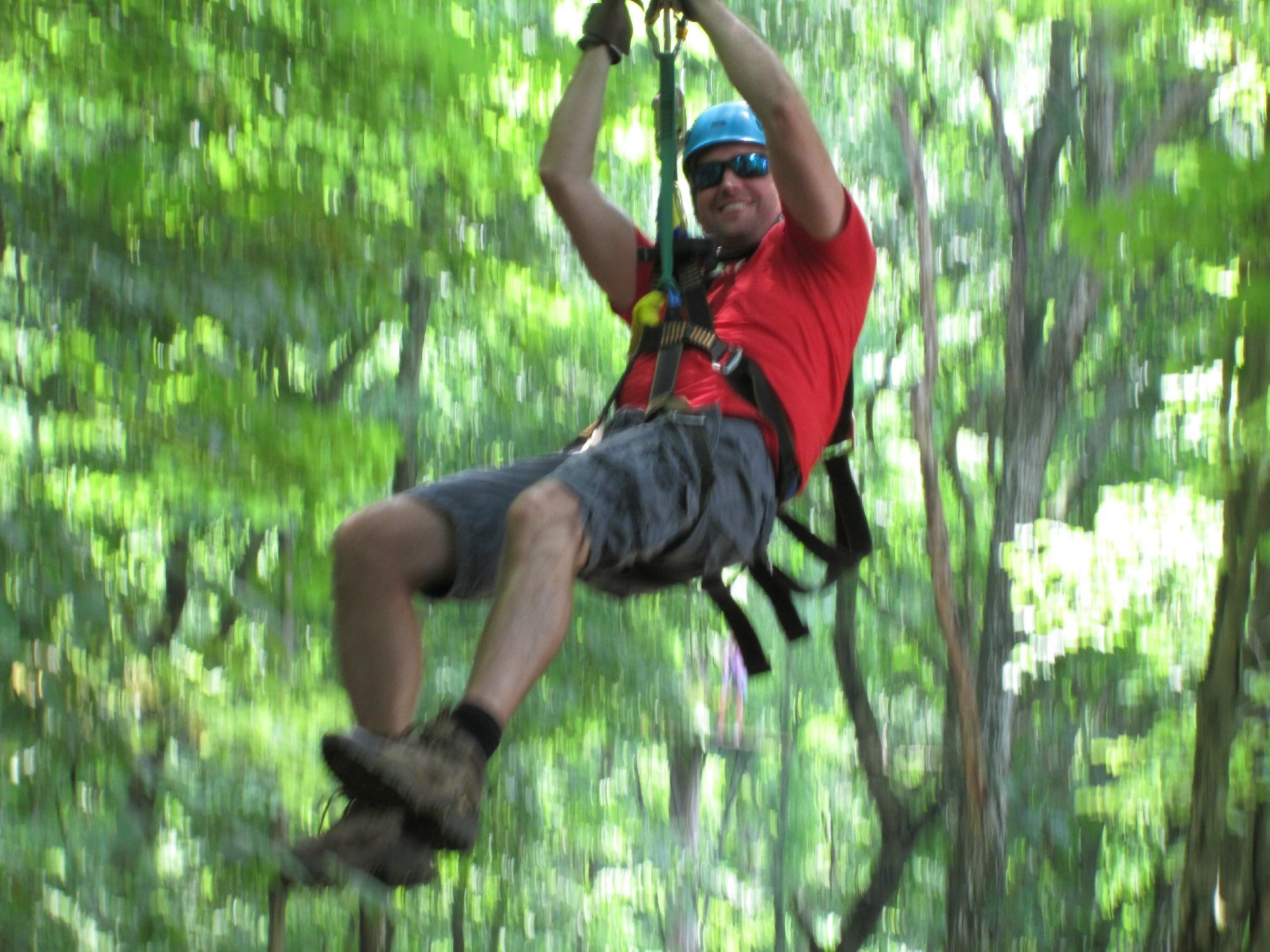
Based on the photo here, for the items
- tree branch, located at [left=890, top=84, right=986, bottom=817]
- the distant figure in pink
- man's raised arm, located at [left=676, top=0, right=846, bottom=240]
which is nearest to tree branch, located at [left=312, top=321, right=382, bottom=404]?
tree branch, located at [left=890, top=84, right=986, bottom=817]

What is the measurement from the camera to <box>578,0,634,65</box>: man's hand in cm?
344

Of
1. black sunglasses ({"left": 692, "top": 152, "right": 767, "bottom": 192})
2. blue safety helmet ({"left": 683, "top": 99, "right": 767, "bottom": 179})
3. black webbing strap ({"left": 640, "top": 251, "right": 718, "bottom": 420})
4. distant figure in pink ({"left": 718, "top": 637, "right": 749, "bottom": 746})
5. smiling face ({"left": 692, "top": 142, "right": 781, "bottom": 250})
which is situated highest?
blue safety helmet ({"left": 683, "top": 99, "right": 767, "bottom": 179})

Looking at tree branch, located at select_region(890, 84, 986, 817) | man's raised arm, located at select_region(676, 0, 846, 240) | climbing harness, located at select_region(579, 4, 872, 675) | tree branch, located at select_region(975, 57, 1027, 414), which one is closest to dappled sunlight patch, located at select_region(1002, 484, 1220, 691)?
tree branch, located at select_region(890, 84, 986, 817)

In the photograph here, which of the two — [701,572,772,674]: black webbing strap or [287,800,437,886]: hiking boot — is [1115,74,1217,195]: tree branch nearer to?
[701,572,772,674]: black webbing strap

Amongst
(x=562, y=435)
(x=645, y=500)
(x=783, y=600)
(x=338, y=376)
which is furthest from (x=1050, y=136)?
(x=645, y=500)

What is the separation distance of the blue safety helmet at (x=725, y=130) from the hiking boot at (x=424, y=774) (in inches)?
70.1

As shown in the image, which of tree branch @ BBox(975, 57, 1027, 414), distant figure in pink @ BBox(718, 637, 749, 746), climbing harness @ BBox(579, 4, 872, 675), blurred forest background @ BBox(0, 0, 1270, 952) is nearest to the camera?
climbing harness @ BBox(579, 4, 872, 675)

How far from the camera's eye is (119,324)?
5.17 metres

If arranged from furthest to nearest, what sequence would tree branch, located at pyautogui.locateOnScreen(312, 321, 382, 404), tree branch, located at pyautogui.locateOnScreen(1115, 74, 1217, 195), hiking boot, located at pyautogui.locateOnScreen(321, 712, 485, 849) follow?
tree branch, located at pyautogui.locateOnScreen(312, 321, 382, 404) < tree branch, located at pyautogui.locateOnScreen(1115, 74, 1217, 195) < hiking boot, located at pyautogui.locateOnScreen(321, 712, 485, 849)

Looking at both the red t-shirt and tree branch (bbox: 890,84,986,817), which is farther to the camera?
tree branch (bbox: 890,84,986,817)

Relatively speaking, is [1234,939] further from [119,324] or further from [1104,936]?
[1104,936]

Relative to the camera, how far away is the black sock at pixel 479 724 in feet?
7.77

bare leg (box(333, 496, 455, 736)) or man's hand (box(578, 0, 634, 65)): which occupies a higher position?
man's hand (box(578, 0, 634, 65))

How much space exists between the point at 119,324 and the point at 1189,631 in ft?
24.3
